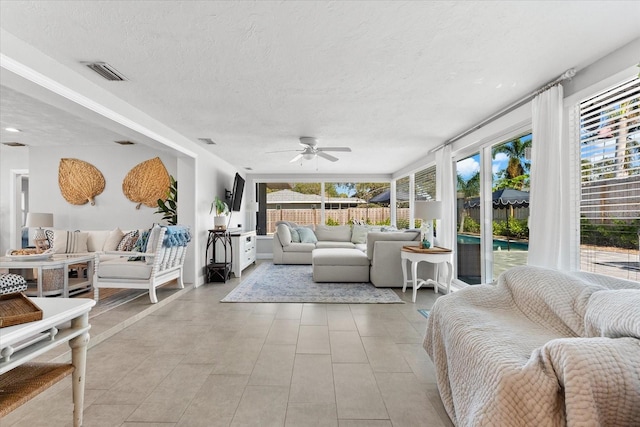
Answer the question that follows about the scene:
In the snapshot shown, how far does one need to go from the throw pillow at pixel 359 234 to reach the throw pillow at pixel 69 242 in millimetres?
5443

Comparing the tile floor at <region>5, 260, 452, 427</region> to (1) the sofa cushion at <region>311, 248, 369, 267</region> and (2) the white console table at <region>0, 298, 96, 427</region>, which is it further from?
(1) the sofa cushion at <region>311, 248, 369, 267</region>

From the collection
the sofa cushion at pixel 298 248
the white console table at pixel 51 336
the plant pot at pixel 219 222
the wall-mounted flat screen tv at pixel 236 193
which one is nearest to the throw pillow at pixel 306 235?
the sofa cushion at pixel 298 248

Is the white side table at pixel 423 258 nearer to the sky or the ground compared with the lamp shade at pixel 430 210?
nearer to the ground

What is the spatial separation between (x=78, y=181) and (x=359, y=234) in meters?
5.85

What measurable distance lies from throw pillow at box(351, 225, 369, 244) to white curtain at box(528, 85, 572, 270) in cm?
524

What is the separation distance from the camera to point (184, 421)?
1791 mm

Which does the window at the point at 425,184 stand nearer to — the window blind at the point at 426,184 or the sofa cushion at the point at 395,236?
the window blind at the point at 426,184

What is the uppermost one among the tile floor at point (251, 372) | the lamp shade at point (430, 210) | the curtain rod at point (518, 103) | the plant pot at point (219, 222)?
the curtain rod at point (518, 103)

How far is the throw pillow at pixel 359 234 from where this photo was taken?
8.05m

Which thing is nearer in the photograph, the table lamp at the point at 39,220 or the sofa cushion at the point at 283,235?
the table lamp at the point at 39,220

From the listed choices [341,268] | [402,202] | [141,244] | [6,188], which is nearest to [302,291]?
[341,268]

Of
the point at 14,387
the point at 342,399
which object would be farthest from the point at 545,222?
the point at 14,387

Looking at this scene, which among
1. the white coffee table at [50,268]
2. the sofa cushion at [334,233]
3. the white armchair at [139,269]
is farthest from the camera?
the sofa cushion at [334,233]

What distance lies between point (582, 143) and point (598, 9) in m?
1.13
